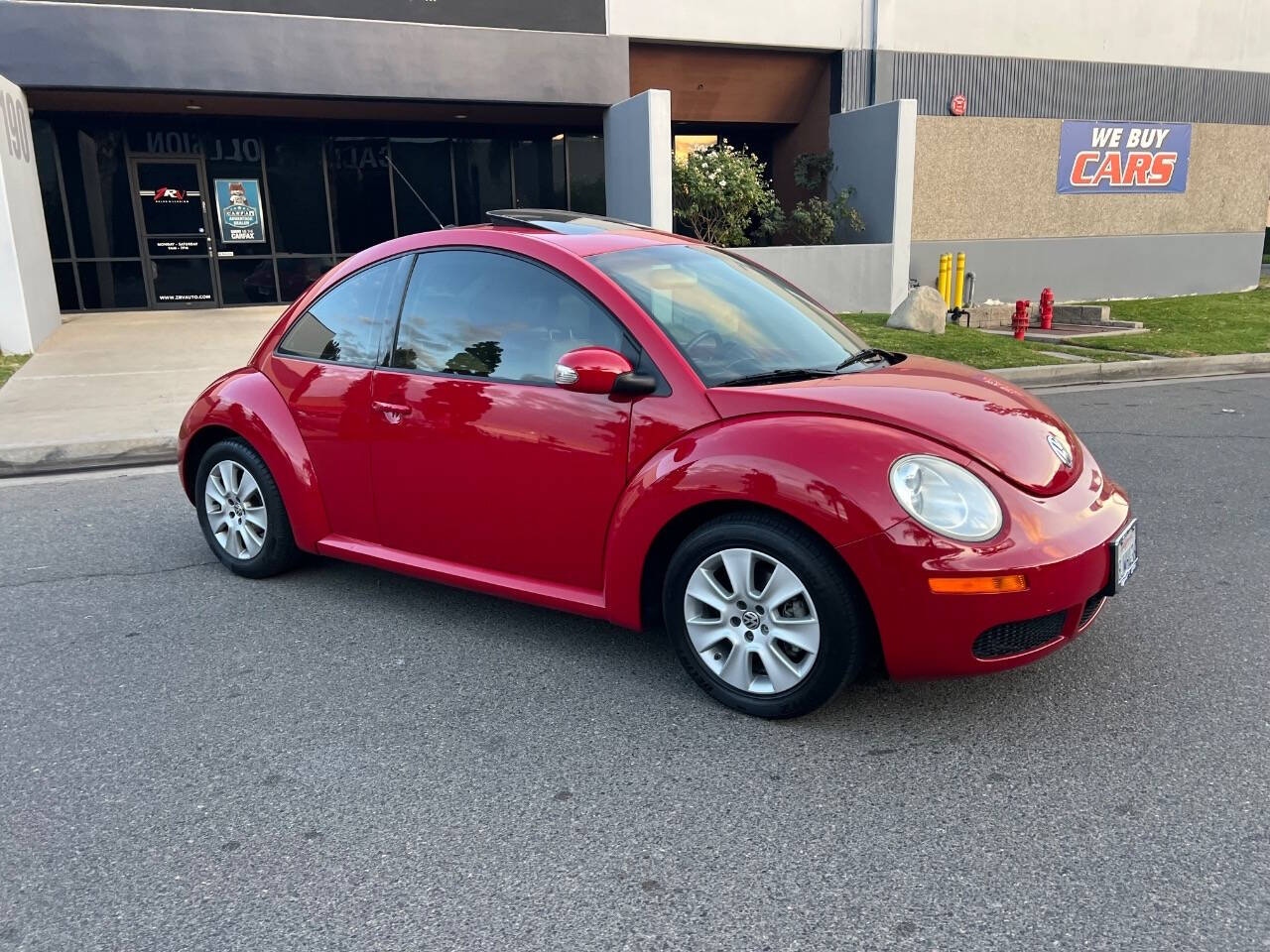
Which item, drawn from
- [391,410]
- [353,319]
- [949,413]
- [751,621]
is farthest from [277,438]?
[949,413]

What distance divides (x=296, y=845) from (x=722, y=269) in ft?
9.04

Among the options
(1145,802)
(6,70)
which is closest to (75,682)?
(1145,802)

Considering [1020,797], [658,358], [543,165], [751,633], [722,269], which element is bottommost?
[1020,797]

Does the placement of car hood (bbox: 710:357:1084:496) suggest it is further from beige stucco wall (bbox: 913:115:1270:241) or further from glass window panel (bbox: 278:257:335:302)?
glass window panel (bbox: 278:257:335:302)

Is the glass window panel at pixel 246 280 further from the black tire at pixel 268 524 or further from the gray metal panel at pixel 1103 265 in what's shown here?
the black tire at pixel 268 524

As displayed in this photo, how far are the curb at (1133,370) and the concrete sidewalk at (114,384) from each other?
26.5 feet

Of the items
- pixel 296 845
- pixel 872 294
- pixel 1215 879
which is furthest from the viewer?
pixel 872 294

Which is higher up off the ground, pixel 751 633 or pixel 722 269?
pixel 722 269

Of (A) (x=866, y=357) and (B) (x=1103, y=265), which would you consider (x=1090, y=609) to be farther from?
(B) (x=1103, y=265)

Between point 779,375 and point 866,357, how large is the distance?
0.68 meters

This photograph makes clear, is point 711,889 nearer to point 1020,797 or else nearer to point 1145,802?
point 1020,797

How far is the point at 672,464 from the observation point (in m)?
3.33

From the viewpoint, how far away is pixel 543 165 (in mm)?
18984

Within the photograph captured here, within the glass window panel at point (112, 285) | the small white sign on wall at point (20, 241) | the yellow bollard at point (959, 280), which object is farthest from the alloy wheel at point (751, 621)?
the glass window panel at point (112, 285)
